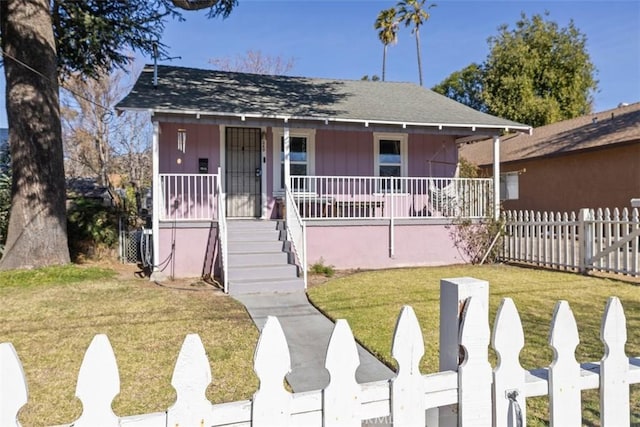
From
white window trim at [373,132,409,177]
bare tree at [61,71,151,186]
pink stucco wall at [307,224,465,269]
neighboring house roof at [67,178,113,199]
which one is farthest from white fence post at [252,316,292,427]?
bare tree at [61,71,151,186]

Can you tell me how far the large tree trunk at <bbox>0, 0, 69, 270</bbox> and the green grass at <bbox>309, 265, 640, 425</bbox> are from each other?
579 centimetres

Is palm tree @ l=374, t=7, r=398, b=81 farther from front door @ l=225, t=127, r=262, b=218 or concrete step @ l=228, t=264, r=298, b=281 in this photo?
concrete step @ l=228, t=264, r=298, b=281

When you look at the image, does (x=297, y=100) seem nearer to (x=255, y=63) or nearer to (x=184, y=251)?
(x=184, y=251)

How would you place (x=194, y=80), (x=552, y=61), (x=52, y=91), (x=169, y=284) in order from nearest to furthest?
(x=169, y=284), (x=52, y=91), (x=194, y=80), (x=552, y=61)

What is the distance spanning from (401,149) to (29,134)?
29.4 ft

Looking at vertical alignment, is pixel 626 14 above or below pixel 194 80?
above

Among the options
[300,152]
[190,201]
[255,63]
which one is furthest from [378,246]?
[255,63]

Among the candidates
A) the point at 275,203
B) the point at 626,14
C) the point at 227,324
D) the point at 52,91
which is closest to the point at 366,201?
the point at 275,203

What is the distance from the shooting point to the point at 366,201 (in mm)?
11391

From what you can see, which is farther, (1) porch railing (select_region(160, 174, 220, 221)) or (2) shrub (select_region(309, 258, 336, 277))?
(1) porch railing (select_region(160, 174, 220, 221))

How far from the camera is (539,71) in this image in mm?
26359

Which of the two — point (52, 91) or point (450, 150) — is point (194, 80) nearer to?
point (52, 91)

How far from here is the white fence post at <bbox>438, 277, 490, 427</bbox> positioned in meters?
1.72

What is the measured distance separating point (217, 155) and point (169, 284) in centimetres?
394
